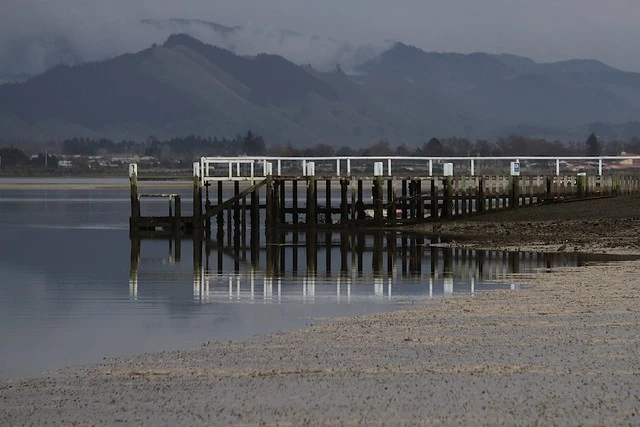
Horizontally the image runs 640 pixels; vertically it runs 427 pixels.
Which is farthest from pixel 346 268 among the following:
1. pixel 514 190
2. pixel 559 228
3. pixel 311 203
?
pixel 514 190

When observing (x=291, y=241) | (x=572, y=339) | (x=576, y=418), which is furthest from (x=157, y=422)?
(x=291, y=241)

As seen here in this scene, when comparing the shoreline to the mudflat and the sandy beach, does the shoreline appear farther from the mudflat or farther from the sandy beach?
the mudflat

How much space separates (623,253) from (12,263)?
1739 cm

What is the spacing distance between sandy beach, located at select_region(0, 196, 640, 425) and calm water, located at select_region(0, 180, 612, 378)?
1.58m

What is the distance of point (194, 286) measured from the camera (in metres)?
31.5

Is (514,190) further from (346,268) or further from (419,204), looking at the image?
(346,268)

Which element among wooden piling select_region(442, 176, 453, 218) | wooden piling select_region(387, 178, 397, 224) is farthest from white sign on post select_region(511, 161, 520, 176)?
wooden piling select_region(387, 178, 397, 224)

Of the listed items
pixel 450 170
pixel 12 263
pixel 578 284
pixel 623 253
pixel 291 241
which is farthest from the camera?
pixel 450 170

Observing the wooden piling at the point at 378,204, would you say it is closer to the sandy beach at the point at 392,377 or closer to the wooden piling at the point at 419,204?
the wooden piling at the point at 419,204

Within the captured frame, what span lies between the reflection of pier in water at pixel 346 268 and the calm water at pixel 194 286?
41 mm

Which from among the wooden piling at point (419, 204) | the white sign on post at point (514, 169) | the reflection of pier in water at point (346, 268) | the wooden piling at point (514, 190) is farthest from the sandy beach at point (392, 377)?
the white sign on post at point (514, 169)

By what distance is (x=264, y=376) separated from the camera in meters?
17.6

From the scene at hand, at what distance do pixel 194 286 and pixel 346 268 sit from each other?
623 centimetres

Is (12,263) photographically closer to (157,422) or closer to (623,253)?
(623,253)
